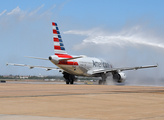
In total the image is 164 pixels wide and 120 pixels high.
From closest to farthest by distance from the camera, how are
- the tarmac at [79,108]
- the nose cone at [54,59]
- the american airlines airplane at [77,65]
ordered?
1. the tarmac at [79,108]
2. the nose cone at [54,59]
3. the american airlines airplane at [77,65]

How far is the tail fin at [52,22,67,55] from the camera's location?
188 feet

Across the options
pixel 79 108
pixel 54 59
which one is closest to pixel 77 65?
pixel 54 59

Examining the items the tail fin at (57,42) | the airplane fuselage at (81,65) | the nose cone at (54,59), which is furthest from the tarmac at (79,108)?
the tail fin at (57,42)

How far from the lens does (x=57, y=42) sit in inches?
2272

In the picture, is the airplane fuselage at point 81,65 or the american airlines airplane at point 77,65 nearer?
the american airlines airplane at point 77,65

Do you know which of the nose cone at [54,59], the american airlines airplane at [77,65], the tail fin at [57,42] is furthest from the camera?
the tail fin at [57,42]

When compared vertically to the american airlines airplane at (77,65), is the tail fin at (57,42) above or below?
above

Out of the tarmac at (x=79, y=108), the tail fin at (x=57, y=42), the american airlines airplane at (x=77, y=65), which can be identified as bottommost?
the tarmac at (x=79, y=108)

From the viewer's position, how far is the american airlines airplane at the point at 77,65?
56.8 meters

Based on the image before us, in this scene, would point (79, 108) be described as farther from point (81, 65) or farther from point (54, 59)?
point (81, 65)

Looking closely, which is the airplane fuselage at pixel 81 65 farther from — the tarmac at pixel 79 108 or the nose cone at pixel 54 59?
the tarmac at pixel 79 108

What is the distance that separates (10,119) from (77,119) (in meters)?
2.53

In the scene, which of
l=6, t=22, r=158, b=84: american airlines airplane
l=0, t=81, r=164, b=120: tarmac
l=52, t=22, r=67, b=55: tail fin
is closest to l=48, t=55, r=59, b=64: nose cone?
l=6, t=22, r=158, b=84: american airlines airplane

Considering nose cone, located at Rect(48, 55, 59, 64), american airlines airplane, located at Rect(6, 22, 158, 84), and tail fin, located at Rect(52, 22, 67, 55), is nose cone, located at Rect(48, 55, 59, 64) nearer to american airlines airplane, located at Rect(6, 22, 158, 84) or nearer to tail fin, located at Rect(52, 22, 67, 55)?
american airlines airplane, located at Rect(6, 22, 158, 84)
